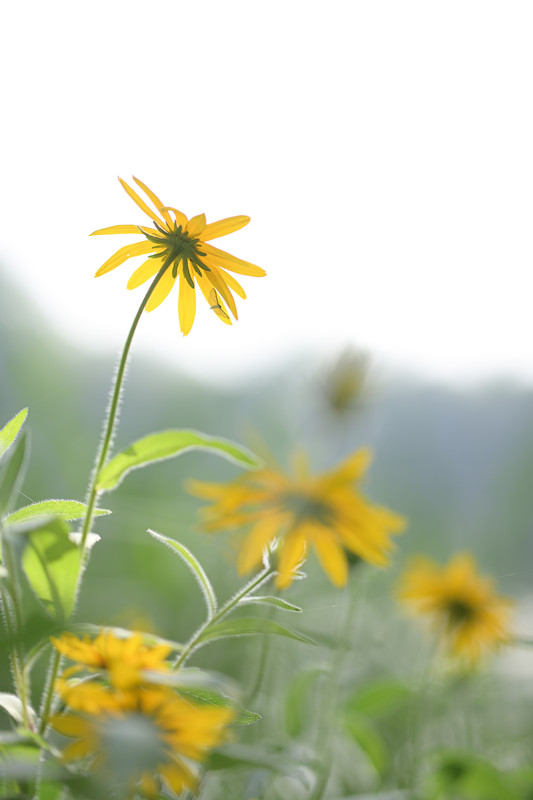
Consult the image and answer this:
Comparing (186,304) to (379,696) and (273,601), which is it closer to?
(273,601)

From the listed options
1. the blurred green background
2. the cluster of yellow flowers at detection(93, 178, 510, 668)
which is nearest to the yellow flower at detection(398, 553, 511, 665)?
the blurred green background

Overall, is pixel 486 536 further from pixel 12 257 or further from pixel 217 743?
pixel 217 743

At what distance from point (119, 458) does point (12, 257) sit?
58 cm

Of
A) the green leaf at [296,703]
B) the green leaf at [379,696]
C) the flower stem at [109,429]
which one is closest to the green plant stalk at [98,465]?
the flower stem at [109,429]

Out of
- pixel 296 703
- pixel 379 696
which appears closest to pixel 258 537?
pixel 296 703

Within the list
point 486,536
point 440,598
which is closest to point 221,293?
point 440,598

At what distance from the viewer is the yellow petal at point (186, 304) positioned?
46 centimetres

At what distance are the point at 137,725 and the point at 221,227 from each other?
0.28 meters

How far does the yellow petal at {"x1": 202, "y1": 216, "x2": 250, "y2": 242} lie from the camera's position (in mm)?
423

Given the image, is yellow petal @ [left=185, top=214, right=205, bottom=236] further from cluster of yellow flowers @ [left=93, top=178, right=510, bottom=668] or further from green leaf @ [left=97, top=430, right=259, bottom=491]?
green leaf @ [left=97, top=430, right=259, bottom=491]

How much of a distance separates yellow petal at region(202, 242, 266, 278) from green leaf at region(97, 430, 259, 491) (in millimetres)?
105

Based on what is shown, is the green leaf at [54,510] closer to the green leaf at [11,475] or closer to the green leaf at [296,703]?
the green leaf at [11,475]

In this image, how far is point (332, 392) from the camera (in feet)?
4.17

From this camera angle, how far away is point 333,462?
1133 mm
